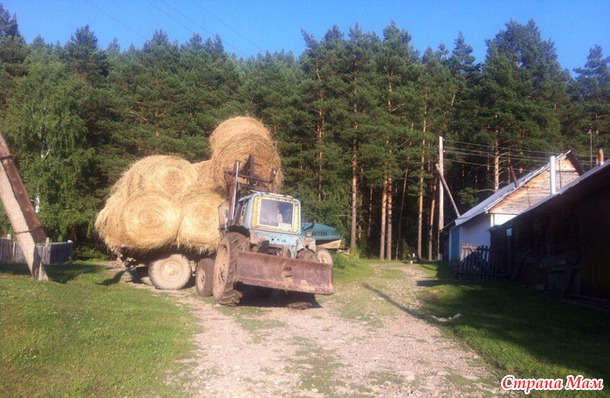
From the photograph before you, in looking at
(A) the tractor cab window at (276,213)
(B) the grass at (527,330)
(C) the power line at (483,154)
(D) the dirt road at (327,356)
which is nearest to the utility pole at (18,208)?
(D) the dirt road at (327,356)

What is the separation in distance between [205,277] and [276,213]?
9.39ft

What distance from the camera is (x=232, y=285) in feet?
35.9

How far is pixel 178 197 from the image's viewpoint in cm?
1423

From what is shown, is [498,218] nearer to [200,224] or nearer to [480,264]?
[480,264]

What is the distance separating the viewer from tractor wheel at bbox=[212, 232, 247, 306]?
35.5 feet

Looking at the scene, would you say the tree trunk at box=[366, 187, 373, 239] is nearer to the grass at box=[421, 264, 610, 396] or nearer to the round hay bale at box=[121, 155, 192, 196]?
the grass at box=[421, 264, 610, 396]

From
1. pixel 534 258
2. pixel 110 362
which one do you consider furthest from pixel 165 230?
pixel 534 258

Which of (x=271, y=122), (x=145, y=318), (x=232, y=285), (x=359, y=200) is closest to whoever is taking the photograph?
(x=145, y=318)

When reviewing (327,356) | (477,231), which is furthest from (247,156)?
(477,231)

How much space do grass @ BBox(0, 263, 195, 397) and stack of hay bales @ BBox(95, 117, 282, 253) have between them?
10.7ft

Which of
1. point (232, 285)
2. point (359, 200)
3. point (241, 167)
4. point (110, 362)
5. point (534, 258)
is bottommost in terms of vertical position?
point (110, 362)

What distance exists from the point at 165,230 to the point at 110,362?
25.7 ft

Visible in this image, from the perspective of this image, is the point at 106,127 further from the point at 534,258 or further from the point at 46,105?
the point at 534,258

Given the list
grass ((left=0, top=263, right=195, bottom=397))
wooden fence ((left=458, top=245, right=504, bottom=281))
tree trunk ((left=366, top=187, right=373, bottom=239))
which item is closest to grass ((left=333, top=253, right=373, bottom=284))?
wooden fence ((left=458, top=245, right=504, bottom=281))
